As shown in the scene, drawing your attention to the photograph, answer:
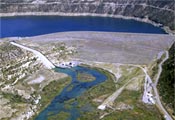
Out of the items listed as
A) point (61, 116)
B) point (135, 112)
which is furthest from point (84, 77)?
point (135, 112)

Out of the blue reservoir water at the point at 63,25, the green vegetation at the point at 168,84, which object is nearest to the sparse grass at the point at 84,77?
the green vegetation at the point at 168,84

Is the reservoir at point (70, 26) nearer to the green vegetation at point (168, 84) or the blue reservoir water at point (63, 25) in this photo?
the blue reservoir water at point (63, 25)

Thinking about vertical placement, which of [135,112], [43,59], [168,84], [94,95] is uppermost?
[168,84]

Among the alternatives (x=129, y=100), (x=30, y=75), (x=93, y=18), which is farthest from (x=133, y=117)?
(x=93, y=18)

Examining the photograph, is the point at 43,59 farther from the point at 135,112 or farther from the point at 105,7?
the point at 105,7

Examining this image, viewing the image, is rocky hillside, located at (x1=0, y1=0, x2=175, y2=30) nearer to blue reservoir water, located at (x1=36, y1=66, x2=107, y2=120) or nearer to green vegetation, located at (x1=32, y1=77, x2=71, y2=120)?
blue reservoir water, located at (x1=36, y1=66, x2=107, y2=120)

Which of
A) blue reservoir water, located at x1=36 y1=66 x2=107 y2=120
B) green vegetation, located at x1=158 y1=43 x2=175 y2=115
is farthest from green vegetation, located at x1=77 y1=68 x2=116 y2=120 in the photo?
green vegetation, located at x1=158 y1=43 x2=175 y2=115

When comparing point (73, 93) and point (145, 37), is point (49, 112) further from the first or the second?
point (145, 37)
